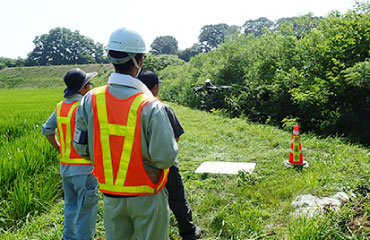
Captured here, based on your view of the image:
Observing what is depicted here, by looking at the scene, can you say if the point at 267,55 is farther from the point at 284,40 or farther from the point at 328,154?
the point at 328,154

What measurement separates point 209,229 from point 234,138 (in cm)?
470

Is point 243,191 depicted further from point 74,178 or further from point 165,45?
point 165,45

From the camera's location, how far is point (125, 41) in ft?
6.29

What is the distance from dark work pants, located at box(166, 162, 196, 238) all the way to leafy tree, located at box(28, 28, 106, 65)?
81582mm

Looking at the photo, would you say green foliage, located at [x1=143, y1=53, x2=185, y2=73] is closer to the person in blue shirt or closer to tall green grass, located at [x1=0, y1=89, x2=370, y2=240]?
tall green grass, located at [x1=0, y1=89, x2=370, y2=240]

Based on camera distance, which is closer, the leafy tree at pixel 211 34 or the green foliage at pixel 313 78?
the green foliage at pixel 313 78

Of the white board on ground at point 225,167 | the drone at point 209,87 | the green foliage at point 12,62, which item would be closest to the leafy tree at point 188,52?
the green foliage at point 12,62

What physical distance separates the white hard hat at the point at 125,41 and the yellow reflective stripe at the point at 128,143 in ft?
1.05

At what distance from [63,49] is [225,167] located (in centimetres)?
9116

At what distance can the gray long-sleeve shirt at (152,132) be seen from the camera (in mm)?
1789

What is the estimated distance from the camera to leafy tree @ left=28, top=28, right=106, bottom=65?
82.6 metres

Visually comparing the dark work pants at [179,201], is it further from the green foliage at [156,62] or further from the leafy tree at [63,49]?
the leafy tree at [63,49]

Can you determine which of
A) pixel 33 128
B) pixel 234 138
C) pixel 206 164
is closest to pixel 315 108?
pixel 234 138

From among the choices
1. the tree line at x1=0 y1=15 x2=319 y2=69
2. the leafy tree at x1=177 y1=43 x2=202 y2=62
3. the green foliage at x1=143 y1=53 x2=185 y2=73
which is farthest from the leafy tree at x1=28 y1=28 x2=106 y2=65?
the green foliage at x1=143 y1=53 x2=185 y2=73
